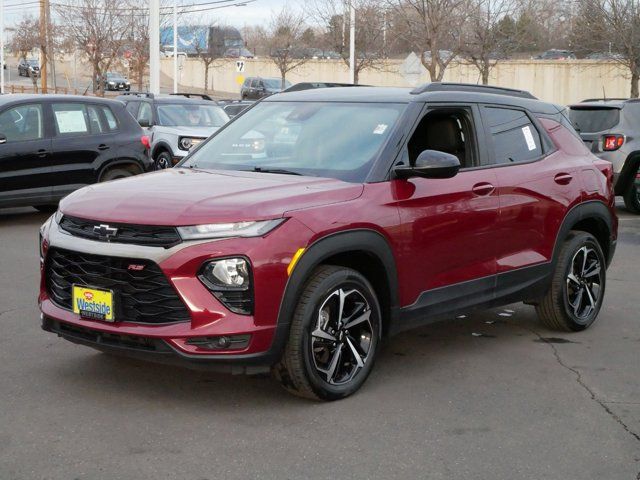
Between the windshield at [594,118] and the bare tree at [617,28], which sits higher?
the bare tree at [617,28]

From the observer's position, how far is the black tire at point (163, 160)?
18288 millimetres

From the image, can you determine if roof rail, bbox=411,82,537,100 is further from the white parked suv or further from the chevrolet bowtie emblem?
the white parked suv

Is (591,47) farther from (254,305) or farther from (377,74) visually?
(254,305)

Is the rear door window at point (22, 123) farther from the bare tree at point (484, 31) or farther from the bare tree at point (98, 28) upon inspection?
the bare tree at point (98, 28)

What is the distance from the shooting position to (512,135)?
677 cm

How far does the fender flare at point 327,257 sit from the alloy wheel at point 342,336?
8.4 inches

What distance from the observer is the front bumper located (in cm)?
483

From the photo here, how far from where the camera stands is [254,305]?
191 inches

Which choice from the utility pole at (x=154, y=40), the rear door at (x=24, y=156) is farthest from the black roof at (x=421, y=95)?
the utility pole at (x=154, y=40)

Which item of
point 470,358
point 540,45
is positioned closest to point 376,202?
point 470,358

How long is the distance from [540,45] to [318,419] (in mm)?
63684

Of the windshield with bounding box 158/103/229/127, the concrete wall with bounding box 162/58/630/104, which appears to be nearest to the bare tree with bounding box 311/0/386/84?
the concrete wall with bounding box 162/58/630/104

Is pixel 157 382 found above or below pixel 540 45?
below

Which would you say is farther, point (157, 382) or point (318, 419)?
point (157, 382)
